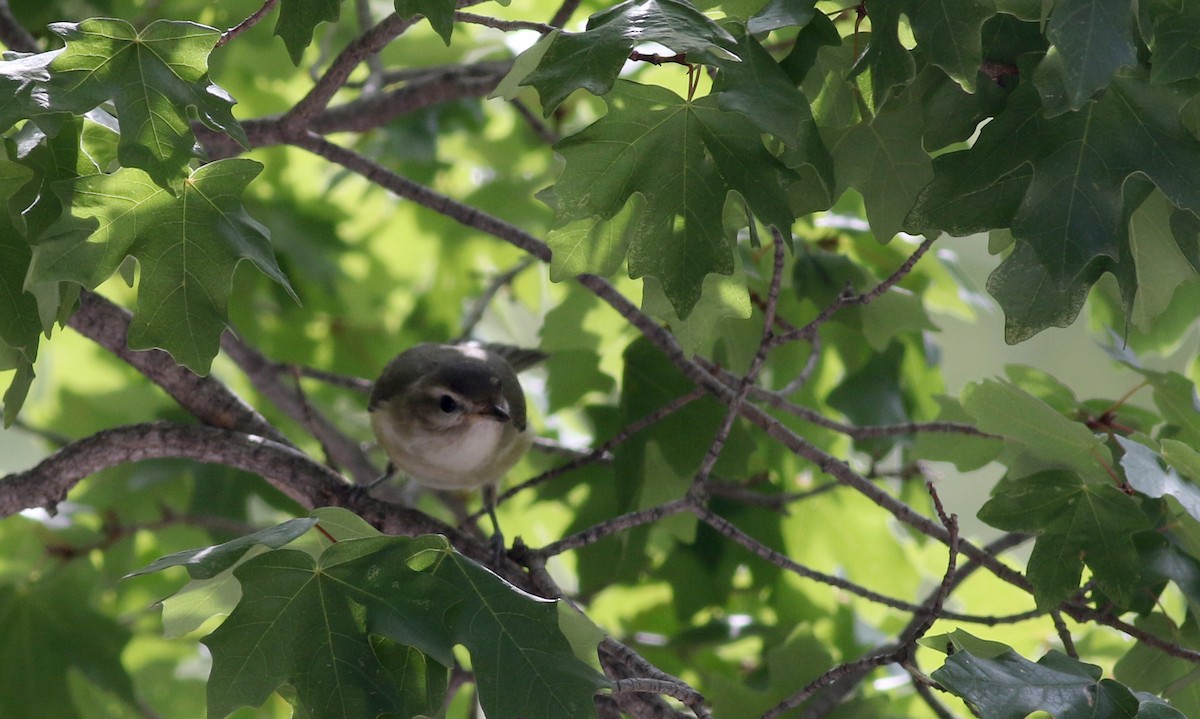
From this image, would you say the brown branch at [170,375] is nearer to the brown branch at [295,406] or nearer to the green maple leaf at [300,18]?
the brown branch at [295,406]

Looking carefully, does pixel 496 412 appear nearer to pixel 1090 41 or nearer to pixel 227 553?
pixel 227 553

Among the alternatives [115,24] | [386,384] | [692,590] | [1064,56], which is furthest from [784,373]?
[115,24]

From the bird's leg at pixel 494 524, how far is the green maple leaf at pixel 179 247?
0.75 m

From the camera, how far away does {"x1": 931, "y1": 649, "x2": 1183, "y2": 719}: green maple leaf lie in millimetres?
1426

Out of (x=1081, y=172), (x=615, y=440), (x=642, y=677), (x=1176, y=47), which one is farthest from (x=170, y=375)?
(x=1176, y=47)

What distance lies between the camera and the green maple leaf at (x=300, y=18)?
150 cm

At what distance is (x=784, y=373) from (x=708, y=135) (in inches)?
55.3

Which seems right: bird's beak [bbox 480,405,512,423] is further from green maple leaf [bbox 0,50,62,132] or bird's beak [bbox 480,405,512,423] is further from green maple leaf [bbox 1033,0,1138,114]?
green maple leaf [bbox 1033,0,1138,114]

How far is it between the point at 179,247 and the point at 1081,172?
1218mm

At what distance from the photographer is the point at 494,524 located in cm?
280

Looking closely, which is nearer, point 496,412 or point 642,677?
point 642,677

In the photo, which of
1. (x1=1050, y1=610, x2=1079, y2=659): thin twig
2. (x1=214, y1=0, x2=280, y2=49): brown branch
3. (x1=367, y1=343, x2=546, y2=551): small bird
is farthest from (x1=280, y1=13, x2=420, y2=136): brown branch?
(x1=1050, y1=610, x2=1079, y2=659): thin twig

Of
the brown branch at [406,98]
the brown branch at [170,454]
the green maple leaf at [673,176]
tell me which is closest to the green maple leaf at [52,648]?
the brown branch at [170,454]

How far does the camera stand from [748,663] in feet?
10.2
